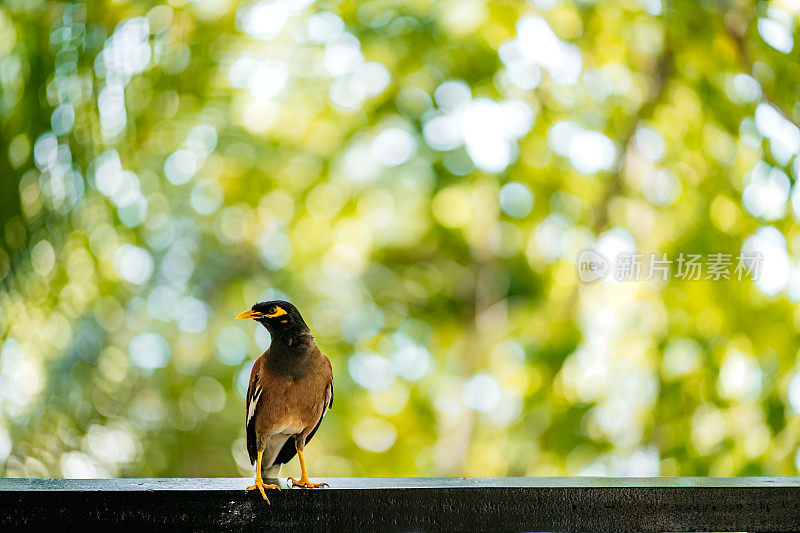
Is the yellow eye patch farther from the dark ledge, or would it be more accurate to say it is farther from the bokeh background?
the bokeh background

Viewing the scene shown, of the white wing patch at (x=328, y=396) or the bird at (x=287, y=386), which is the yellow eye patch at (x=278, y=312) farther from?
the white wing patch at (x=328, y=396)

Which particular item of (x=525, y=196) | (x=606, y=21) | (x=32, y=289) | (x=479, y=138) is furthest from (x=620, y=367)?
(x=32, y=289)

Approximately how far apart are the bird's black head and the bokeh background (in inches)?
30.7

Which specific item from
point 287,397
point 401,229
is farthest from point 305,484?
point 401,229

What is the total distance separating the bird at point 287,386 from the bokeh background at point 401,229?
74 cm

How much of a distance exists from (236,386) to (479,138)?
107 centimetres

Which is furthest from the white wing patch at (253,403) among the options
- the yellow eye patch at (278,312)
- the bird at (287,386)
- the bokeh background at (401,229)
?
the bokeh background at (401,229)

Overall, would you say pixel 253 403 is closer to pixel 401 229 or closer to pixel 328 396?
pixel 328 396

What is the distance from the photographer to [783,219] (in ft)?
5.63

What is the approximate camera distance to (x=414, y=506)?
715 mm

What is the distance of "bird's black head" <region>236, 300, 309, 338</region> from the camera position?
74 cm

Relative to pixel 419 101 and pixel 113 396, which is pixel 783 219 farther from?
pixel 113 396

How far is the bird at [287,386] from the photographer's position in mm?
788

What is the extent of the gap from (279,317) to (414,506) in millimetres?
233
